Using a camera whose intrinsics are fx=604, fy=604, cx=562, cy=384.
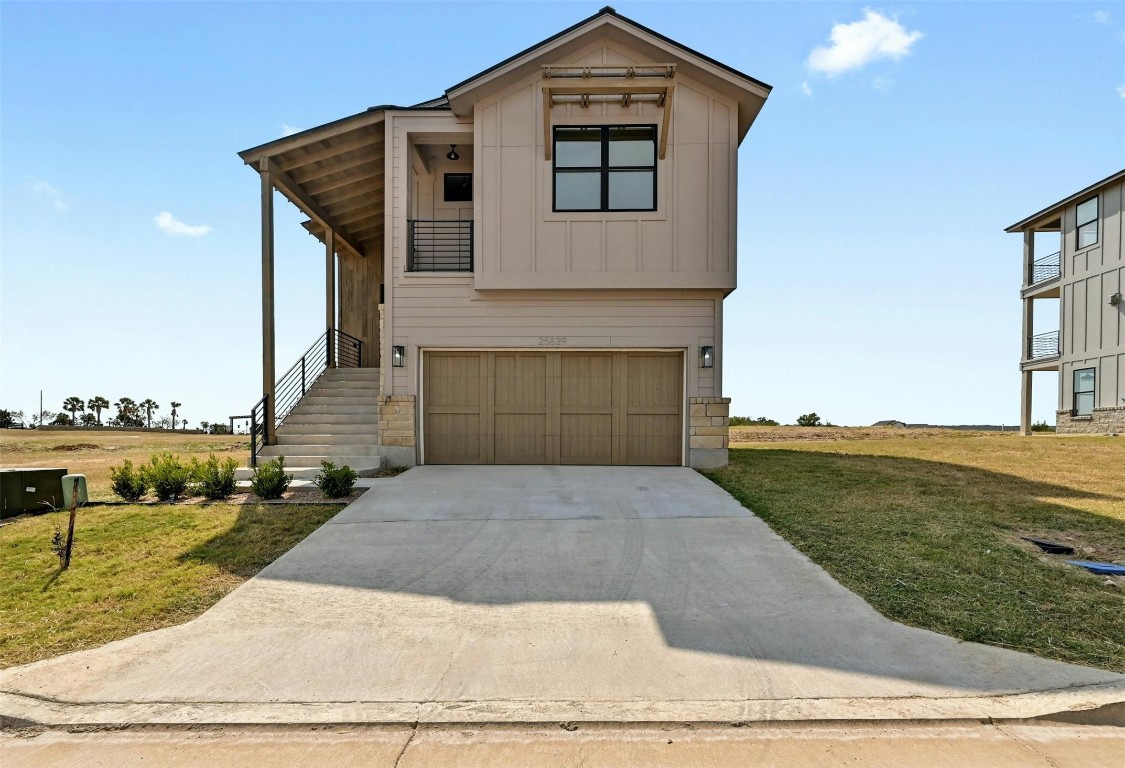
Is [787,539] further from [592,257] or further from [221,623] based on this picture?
[592,257]

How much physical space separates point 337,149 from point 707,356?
8.22 m

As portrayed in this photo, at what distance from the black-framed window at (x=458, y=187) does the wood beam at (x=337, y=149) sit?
5.51ft

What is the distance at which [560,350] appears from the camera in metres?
11.2

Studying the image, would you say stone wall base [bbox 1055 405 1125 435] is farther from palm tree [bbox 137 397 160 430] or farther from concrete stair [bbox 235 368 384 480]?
palm tree [bbox 137 397 160 430]

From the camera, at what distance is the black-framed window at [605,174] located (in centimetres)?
1096

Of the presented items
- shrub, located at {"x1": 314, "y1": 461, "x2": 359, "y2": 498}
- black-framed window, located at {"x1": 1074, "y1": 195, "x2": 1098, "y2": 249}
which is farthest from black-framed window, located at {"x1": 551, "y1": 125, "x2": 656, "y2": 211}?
black-framed window, located at {"x1": 1074, "y1": 195, "x2": 1098, "y2": 249}

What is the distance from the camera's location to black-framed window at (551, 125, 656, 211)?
1096 cm

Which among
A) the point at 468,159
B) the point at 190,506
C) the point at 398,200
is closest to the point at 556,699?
the point at 190,506

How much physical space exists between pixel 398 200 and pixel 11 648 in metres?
8.83

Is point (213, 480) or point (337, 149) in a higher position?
point (337, 149)

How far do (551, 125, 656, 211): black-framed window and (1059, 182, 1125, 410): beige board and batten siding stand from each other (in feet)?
63.1

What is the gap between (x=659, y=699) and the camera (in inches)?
134

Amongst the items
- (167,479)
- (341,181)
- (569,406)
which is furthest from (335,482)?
(341,181)

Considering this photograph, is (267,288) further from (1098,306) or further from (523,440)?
(1098,306)
